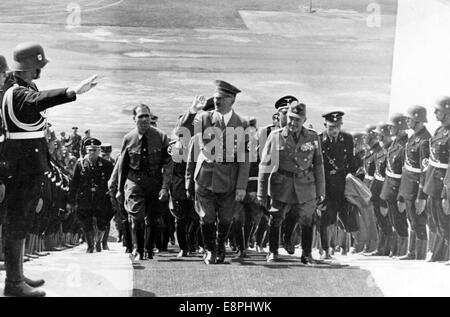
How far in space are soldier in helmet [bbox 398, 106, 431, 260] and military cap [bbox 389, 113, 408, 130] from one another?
0.19m

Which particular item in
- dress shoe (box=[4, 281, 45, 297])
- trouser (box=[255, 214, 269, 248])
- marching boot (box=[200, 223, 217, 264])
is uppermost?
marching boot (box=[200, 223, 217, 264])

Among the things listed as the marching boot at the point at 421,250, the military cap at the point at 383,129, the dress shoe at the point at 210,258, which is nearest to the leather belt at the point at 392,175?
the military cap at the point at 383,129

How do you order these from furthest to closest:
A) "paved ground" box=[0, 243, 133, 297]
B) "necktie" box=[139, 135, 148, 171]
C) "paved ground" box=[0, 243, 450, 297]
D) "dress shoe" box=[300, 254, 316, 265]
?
"necktie" box=[139, 135, 148, 171], "dress shoe" box=[300, 254, 316, 265], "paved ground" box=[0, 243, 450, 297], "paved ground" box=[0, 243, 133, 297]

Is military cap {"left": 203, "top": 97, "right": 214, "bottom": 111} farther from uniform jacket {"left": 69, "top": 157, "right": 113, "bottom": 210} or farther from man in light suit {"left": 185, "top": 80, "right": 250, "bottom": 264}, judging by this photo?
uniform jacket {"left": 69, "top": 157, "right": 113, "bottom": 210}

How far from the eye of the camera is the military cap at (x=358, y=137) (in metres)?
14.1

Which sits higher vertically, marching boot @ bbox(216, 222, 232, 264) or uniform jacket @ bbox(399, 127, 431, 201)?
uniform jacket @ bbox(399, 127, 431, 201)

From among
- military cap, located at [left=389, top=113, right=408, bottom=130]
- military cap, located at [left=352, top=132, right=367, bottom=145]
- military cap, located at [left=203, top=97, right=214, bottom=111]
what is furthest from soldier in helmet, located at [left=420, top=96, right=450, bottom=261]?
military cap, located at [left=203, top=97, right=214, bottom=111]

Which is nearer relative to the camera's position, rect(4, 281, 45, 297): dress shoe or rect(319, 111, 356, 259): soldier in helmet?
rect(4, 281, 45, 297): dress shoe

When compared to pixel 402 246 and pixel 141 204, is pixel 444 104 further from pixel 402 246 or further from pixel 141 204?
pixel 141 204

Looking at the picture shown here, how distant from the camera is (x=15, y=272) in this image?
34.9ft

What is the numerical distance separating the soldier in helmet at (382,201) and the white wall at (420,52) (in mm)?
321

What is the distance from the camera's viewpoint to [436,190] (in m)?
13.0

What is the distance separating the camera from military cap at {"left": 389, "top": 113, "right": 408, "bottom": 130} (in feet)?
45.6

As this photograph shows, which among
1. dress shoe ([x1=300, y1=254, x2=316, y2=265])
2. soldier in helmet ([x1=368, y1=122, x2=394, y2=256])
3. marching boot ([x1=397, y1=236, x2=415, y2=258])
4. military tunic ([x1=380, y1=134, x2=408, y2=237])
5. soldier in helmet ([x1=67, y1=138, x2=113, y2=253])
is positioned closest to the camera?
dress shoe ([x1=300, y1=254, x2=316, y2=265])
